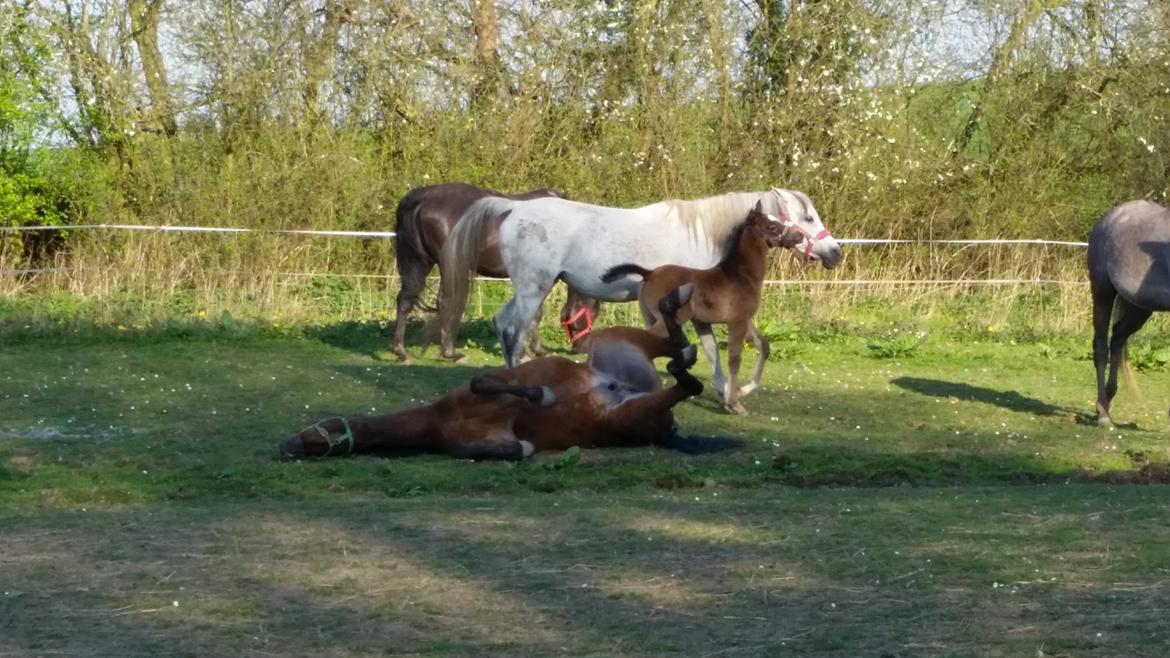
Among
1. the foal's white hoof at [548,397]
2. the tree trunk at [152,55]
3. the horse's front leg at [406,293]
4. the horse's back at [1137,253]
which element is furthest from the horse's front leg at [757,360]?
the tree trunk at [152,55]

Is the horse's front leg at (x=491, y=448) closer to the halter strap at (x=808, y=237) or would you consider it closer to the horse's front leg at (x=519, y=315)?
the horse's front leg at (x=519, y=315)

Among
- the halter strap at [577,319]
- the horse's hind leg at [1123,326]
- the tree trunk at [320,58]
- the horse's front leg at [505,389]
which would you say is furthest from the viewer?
the tree trunk at [320,58]

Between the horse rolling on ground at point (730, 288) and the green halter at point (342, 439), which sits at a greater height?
the horse rolling on ground at point (730, 288)

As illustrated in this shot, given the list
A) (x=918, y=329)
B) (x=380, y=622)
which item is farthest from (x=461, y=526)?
(x=918, y=329)

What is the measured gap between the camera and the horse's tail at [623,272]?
11275mm

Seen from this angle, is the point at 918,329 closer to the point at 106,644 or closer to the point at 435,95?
the point at 435,95

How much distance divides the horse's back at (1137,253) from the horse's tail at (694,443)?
3.59 metres

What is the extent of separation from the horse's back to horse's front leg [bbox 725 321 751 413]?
264cm

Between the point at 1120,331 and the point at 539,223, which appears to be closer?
the point at 1120,331

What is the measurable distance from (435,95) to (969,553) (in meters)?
17.9

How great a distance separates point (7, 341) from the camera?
14.7 meters

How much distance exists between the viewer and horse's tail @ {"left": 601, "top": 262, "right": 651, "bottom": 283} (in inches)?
444

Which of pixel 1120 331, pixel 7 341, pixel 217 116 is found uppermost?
pixel 217 116

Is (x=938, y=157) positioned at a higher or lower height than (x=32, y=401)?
higher
